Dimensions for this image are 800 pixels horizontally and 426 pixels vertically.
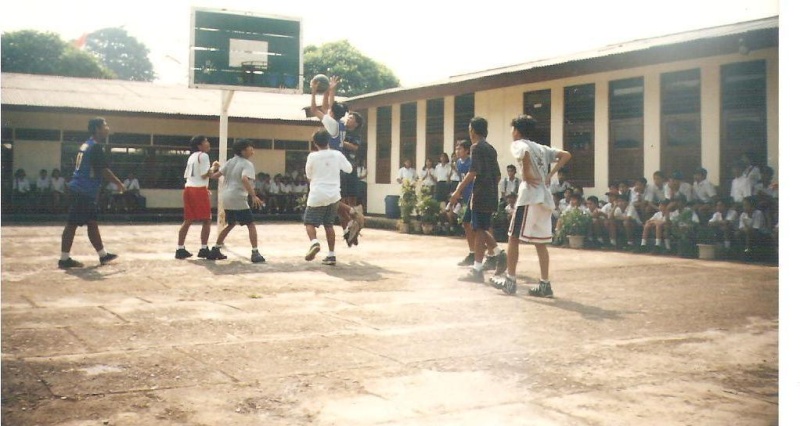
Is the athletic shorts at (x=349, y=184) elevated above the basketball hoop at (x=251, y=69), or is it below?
below

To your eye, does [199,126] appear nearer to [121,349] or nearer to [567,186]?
[567,186]

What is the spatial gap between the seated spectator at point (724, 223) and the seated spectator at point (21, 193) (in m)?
15.0

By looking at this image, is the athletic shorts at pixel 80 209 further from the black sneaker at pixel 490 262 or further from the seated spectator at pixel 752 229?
the seated spectator at pixel 752 229

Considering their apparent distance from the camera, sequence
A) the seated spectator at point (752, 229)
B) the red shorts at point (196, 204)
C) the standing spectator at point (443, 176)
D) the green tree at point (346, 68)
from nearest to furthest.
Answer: the red shorts at point (196, 204) → the seated spectator at point (752, 229) → the standing spectator at point (443, 176) → the green tree at point (346, 68)

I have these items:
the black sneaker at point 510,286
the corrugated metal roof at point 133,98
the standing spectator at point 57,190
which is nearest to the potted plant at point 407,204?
the corrugated metal roof at point 133,98

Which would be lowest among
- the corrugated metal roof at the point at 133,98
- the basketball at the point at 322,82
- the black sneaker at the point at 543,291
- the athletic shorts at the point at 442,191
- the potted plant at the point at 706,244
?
the black sneaker at the point at 543,291

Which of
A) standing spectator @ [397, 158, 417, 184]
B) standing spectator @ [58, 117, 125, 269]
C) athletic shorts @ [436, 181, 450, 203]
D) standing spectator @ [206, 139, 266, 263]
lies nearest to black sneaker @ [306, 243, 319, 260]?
standing spectator @ [206, 139, 266, 263]

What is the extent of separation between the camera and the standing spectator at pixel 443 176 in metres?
13.7

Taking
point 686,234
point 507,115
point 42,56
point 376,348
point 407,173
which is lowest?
point 376,348

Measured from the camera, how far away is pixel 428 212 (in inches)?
500

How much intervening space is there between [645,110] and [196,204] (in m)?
7.08

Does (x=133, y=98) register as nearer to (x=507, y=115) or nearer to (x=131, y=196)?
(x=131, y=196)

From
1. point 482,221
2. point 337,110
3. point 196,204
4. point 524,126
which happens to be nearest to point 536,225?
point 524,126
